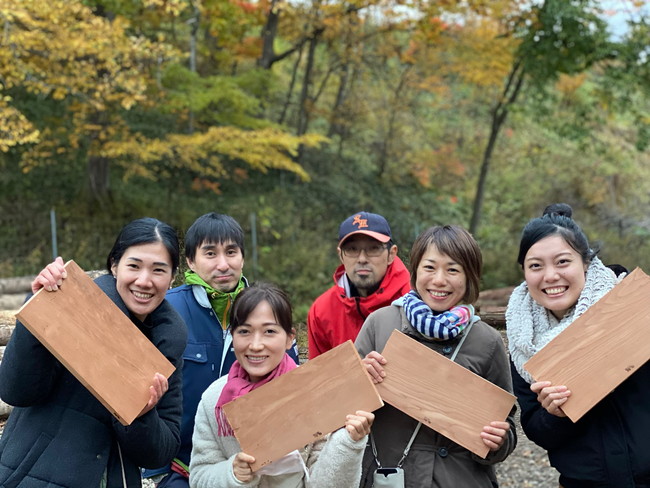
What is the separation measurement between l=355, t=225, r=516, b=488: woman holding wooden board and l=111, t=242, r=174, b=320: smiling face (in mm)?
845

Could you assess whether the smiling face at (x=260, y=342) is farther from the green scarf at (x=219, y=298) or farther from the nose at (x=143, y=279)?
the green scarf at (x=219, y=298)

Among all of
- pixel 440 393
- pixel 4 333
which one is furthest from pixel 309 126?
pixel 440 393

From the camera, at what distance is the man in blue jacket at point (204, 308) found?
3000mm

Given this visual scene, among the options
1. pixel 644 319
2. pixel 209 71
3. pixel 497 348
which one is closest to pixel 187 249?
pixel 497 348

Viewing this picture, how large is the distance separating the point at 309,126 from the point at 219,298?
17241mm

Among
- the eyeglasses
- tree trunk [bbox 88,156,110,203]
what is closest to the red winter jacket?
the eyeglasses

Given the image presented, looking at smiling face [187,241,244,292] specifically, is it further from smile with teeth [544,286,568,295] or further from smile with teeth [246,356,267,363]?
smile with teeth [544,286,568,295]

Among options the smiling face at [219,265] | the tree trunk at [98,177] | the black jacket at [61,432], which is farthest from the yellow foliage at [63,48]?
the black jacket at [61,432]

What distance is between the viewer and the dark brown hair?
2650 mm

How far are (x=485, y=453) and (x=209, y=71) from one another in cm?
1596

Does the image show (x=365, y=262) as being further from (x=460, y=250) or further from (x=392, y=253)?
(x=460, y=250)

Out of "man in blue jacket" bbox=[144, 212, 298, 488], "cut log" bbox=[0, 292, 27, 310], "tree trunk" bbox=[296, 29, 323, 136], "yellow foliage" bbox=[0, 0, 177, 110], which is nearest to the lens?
"man in blue jacket" bbox=[144, 212, 298, 488]

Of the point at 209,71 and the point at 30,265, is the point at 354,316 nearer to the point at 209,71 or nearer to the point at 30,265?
the point at 30,265

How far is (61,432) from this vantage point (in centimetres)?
223
